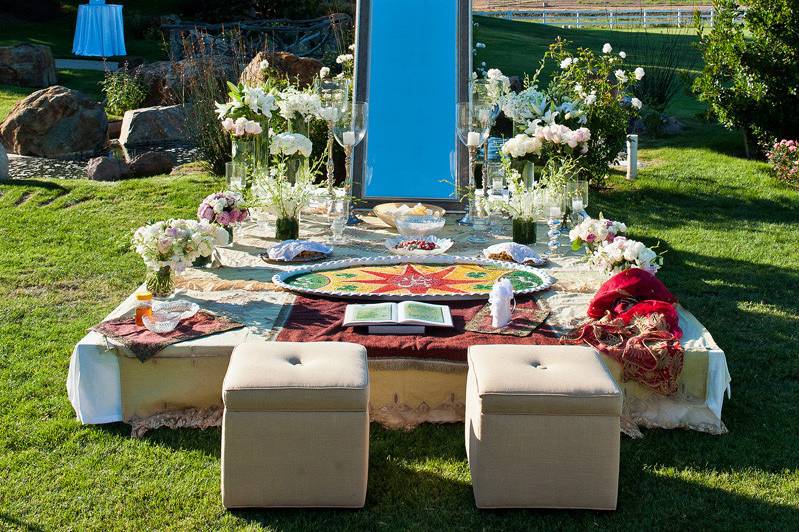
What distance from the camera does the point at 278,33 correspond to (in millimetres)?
19531

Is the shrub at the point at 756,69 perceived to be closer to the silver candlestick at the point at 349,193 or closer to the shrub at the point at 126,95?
the silver candlestick at the point at 349,193

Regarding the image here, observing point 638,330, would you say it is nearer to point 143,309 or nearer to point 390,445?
point 390,445

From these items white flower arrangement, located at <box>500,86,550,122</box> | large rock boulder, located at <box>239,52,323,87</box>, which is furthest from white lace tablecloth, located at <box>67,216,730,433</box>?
large rock boulder, located at <box>239,52,323,87</box>

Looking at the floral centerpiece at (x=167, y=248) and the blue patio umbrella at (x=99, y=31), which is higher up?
the blue patio umbrella at (x=99, y=31)

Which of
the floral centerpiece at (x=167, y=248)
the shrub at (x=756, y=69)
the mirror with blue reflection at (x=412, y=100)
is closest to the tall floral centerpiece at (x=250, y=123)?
the mirror with blue reflection at (x=412, y=100)

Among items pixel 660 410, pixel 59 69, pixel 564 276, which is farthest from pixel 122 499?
pixel 59 69

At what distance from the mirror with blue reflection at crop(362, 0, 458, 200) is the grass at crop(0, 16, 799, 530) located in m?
2.08

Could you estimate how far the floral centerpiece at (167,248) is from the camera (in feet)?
18.3

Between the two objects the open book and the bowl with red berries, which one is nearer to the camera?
the open book

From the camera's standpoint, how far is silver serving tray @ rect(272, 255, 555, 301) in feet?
19.1

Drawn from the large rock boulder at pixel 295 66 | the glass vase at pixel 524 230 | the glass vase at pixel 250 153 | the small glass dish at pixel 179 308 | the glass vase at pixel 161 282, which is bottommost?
the small glass dish at pixel 179 308

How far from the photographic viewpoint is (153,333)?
5.11 m

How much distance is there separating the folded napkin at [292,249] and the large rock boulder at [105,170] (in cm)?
521

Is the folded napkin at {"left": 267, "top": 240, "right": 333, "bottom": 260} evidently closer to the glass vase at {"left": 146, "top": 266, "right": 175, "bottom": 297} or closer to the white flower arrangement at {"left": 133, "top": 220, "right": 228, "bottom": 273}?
the white flower arrangement at {"left": 133, "top": 220, "right": 228, "bottom": 273}
